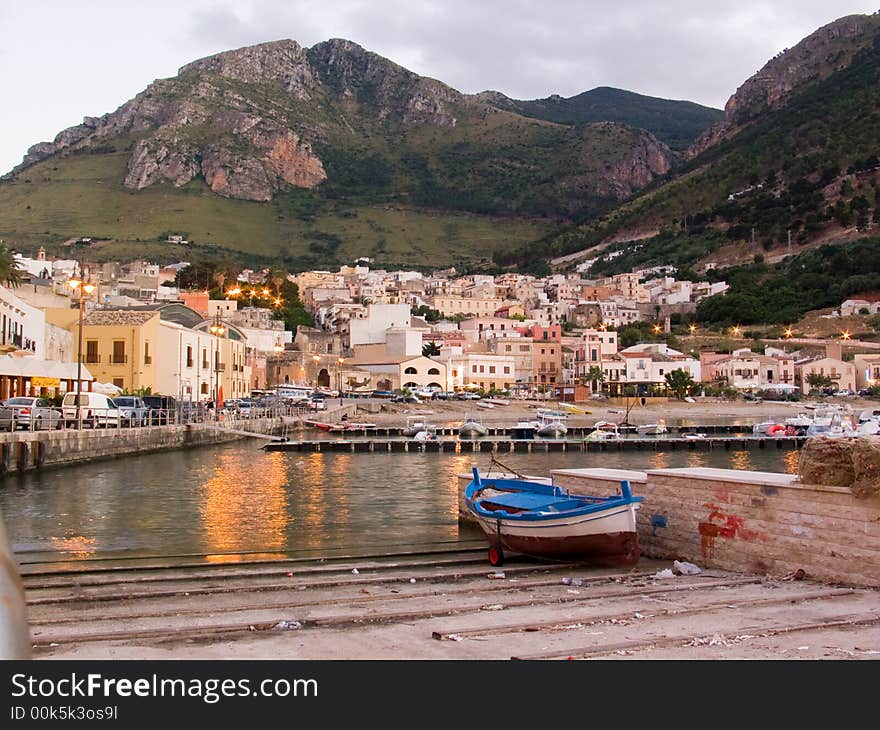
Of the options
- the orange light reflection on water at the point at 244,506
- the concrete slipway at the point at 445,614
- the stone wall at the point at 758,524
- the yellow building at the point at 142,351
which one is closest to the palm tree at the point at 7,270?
the yellow building at the point at 142,351

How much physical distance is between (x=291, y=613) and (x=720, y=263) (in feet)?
574

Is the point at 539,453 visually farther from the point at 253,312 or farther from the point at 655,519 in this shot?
the point at 253,312

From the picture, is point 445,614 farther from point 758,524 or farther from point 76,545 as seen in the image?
point 76,545

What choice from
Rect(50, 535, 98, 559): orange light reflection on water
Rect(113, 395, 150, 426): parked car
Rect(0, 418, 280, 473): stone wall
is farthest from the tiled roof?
Rect(50, 535, 98, 559): orange light reflection on water

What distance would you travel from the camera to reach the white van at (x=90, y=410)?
38.7 meters

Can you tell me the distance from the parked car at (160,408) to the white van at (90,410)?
12.5ft

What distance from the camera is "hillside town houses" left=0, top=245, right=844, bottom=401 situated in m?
53.2

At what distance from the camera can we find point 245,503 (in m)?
25.5

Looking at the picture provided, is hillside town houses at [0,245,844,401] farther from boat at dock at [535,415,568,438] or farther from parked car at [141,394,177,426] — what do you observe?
boat at dock at [535,415,568,438]

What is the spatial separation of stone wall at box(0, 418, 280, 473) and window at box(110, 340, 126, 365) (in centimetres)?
735

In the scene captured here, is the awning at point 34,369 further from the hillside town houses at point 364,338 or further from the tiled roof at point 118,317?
the tiled roof at point 118,317

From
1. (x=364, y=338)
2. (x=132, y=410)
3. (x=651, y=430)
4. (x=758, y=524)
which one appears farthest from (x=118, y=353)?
(x=364, y=338)

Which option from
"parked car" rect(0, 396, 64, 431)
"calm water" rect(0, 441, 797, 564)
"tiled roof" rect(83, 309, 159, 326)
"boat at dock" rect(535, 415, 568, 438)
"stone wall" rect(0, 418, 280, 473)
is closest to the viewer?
"calm water" rect(0, 441, 797, 564)
